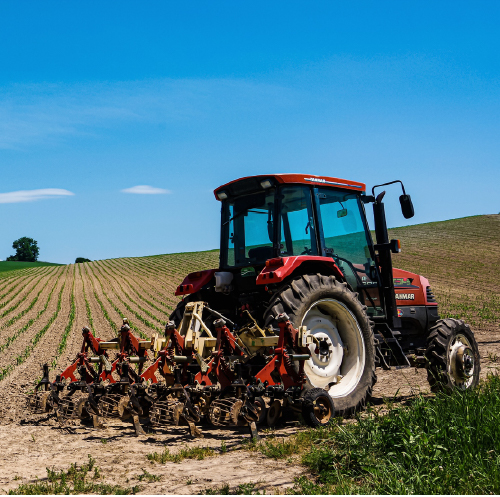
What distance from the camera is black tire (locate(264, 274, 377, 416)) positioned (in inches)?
215

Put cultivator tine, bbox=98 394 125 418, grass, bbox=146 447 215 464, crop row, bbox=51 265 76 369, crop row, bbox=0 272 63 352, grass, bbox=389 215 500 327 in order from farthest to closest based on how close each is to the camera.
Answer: grass, bbox=389 215 500 327 < crop row, bbox=0 272 63 352 < crop row, bbox=51 265 76 369 < cultivator tine, bbox=98 394 125 418 < grass, bbox=146 447 215 464

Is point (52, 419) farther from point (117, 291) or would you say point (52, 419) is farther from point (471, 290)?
point (117, 291)

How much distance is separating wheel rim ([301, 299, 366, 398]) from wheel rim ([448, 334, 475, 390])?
4.52 ft

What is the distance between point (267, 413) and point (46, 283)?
32726mm

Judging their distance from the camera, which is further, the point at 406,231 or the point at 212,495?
the point at 406,231

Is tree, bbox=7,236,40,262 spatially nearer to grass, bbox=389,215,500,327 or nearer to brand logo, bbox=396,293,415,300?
grass, bbox=389,215,500,327

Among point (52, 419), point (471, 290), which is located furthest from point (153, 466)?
point (471, 290)

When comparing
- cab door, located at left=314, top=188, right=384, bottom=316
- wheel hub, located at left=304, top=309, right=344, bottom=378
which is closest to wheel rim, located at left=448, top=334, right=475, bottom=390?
cab door, located at left=314, top=188, right=384, bottom=316

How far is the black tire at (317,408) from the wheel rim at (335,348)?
1.43 ft

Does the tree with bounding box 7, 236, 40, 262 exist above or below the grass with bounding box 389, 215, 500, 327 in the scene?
above

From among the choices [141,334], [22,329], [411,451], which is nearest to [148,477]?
[411,451]

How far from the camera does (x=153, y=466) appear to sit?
4.09 meters

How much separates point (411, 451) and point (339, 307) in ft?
7.85

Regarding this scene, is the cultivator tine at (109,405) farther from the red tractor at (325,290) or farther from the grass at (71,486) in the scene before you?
the grass at (71,486)
